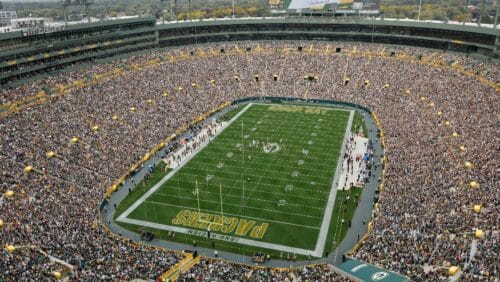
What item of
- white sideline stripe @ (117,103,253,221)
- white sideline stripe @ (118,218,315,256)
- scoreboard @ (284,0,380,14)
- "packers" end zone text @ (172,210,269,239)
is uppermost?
scoreboard @ (284,0,380,14)

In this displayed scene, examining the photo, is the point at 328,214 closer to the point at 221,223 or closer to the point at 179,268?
the point at 221,223

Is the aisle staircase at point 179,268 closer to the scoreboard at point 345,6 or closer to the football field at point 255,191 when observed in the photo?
the football field at point 255,191

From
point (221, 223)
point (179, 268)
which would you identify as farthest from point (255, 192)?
point (179, 268)

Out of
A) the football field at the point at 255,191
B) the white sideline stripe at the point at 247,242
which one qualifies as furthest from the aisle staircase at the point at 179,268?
the white sideline stripe at the point at 247,242

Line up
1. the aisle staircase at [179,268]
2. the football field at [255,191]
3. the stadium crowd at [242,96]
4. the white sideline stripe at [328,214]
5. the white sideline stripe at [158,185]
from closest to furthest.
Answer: the aisle staircase at [179,268] → the stadium crowd at [242,96] → the white sideline stripe at [328,214] → the football field at [255,191] → the white sideline stripe at [158,185]

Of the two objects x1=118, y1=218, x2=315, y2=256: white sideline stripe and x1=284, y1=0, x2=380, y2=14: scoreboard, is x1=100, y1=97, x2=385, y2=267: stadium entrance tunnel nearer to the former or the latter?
x1=118, y1=218, x2=315, y2=256: white sideline stripe

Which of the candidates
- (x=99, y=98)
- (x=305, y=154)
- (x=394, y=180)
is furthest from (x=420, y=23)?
(x=99, y=98)

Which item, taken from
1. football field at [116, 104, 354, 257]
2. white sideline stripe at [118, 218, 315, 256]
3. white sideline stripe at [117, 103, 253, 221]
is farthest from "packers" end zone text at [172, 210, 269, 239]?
white sideline stripe at [117, 103, 253, 221]
